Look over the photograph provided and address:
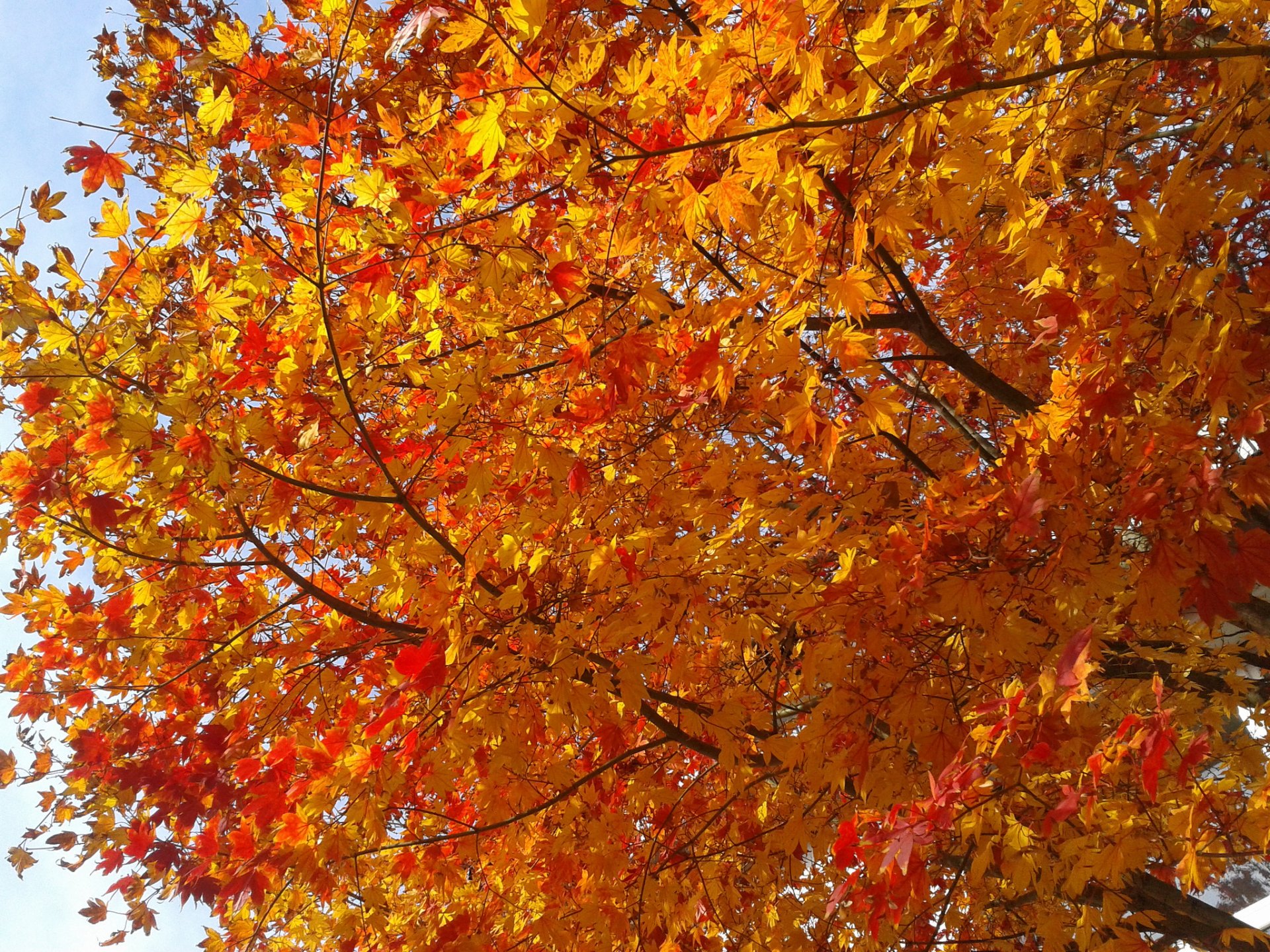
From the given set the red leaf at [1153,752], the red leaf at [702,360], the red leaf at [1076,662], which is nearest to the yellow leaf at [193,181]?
the red leaf at [702,360]

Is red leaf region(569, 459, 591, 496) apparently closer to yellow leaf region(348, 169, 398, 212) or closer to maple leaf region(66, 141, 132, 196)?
yellow leaf region(348, 169, 398, 212)

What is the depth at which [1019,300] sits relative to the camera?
11.2 ft

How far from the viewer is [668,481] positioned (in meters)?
3.55

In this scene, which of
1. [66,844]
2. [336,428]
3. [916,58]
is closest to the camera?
[916,58]

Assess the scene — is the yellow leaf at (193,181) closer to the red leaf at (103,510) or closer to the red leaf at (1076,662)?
the red leaf at (103,510)

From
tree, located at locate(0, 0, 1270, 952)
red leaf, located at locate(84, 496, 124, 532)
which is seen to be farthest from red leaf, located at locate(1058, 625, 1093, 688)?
red leaf, located at locate(84, 496, 124, 532)

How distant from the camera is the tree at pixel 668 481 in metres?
2.10

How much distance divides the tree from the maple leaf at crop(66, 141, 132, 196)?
0.05 ft

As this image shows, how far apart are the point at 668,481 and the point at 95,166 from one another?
2.78m

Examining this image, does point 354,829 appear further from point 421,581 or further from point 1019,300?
point 1019,300

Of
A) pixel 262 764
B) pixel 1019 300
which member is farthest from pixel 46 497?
pixel 1019 300

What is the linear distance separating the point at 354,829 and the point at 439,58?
3991 millimetres

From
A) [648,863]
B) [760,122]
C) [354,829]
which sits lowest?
[648,863]

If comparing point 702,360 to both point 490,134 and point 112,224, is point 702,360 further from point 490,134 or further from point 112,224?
point 112,224
